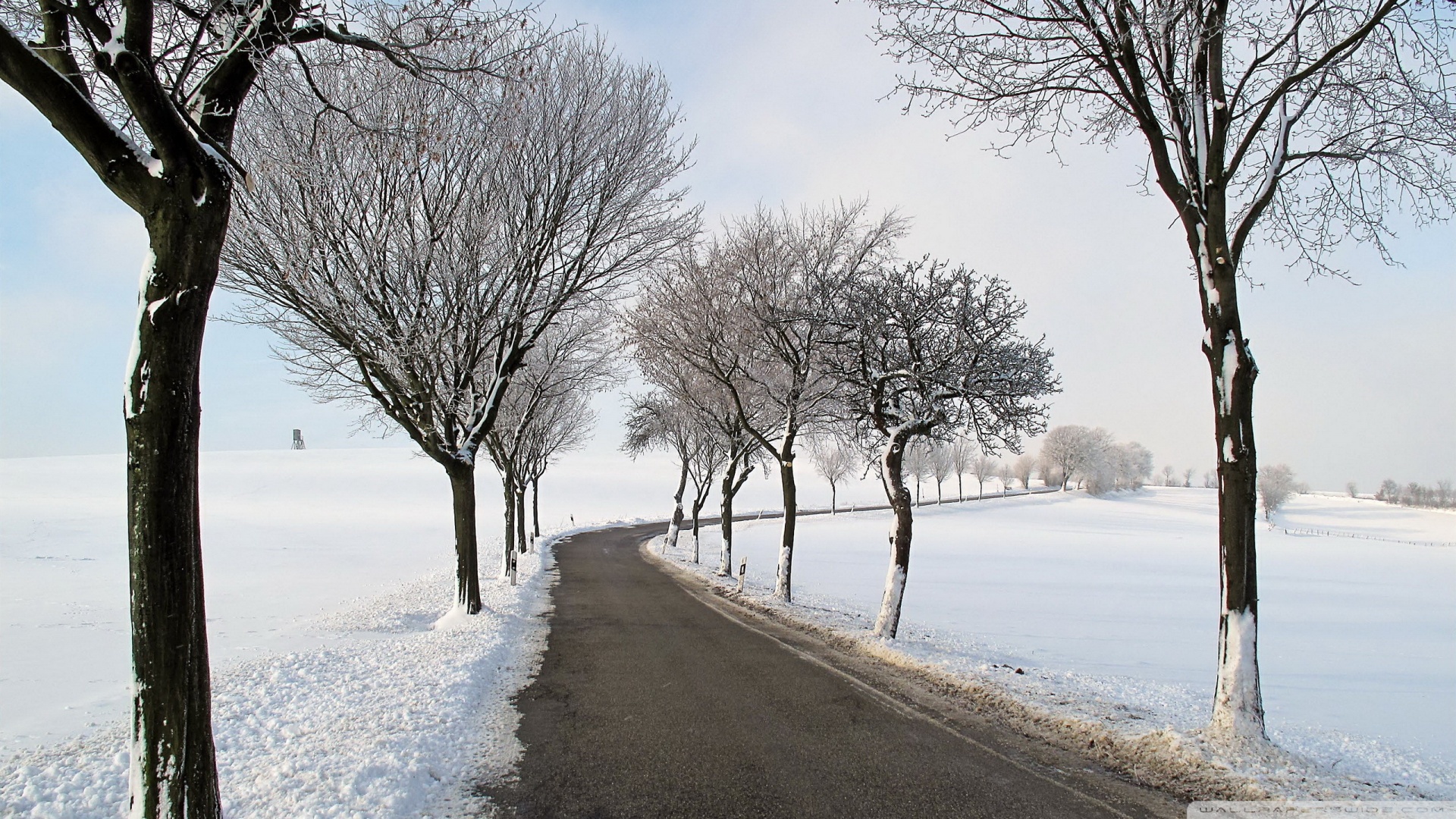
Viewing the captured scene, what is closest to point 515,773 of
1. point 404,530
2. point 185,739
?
point 185,739

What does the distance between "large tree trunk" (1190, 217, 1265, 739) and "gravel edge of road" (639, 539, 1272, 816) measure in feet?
2.57

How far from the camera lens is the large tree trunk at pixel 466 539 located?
12969 mm

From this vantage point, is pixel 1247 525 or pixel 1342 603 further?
pixel 1342 603

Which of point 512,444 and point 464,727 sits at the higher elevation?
point 512,444

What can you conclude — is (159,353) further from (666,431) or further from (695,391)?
(666,431)

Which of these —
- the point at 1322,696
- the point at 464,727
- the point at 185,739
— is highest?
the point at 185,739

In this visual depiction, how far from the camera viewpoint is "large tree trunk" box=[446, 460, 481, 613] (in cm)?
1297

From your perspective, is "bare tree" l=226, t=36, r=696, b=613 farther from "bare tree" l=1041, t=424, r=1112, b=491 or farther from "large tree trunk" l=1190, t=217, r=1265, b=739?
"bare tree" l=1041, t=424, r=1112, b=491

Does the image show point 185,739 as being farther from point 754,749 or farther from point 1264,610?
point 1264,610

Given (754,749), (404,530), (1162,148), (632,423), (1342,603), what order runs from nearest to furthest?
(754,749), (1162,148), (1342,603), (632,423), (404,530)

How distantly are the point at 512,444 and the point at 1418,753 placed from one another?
73.4ft

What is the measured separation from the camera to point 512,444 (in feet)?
77.6

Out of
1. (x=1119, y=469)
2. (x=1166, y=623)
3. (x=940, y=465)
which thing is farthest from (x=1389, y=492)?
(x=1166, y=623)

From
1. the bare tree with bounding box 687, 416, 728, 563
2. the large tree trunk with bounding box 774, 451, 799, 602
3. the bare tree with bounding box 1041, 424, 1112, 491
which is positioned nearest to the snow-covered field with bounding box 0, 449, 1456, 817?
the large tree trunk with bounding box 774, 451, 799, 602
